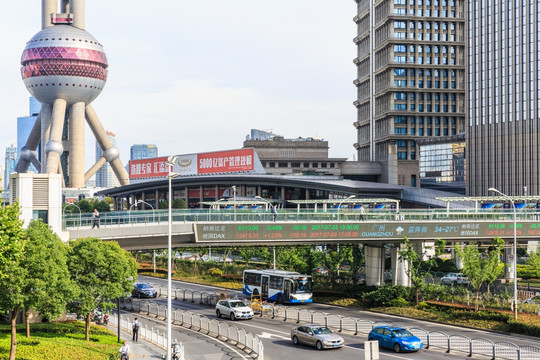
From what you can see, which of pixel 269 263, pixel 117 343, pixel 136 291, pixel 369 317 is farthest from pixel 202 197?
pixel 117 343

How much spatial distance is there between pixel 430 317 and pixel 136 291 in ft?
95.5

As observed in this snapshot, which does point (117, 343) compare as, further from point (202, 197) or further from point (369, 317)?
point (202, 197)

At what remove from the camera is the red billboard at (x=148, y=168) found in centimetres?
14962

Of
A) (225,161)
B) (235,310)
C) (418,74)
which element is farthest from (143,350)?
(418,74)

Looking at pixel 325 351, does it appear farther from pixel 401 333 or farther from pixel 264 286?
pixel 264 286

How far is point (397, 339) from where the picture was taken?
125 feet

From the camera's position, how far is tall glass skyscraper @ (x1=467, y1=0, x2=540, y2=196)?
364ft

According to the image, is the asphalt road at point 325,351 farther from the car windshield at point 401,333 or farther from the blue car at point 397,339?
the car windshield at point 401,333

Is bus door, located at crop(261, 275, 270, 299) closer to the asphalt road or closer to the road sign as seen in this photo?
the asphalt road

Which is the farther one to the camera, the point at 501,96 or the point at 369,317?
the point at 501,96

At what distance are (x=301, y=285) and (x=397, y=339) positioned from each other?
65.9ft

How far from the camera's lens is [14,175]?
4200cm

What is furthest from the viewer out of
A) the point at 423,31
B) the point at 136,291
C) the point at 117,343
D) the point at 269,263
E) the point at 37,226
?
the point at 423,31

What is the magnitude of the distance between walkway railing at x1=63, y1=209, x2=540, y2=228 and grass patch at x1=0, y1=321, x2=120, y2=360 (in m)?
7.92
